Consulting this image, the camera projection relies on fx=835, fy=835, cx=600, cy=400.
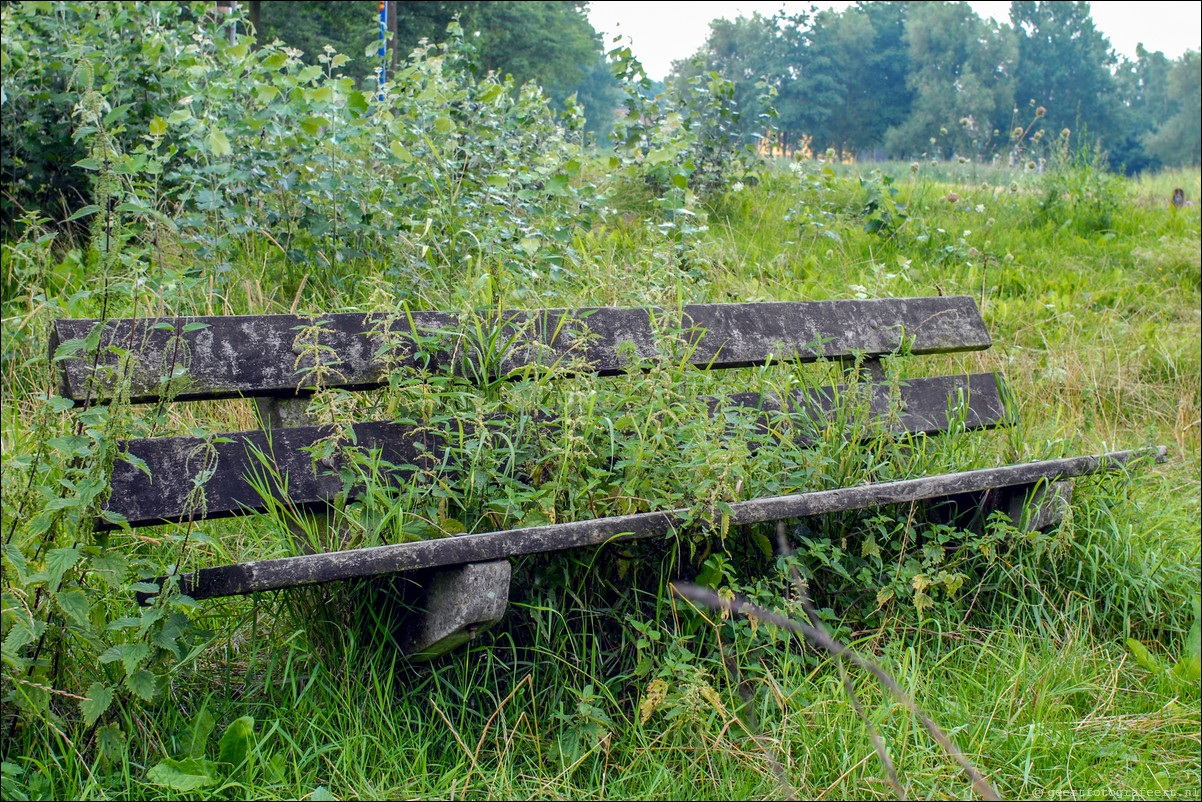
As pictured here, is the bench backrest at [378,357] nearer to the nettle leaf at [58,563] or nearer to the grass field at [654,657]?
the grass field at [654,657]

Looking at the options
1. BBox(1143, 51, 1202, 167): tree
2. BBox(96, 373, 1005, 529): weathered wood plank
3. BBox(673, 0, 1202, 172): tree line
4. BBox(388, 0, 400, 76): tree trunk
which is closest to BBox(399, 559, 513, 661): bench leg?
BBox(96, 373, 1005, 529): weathered wood plank

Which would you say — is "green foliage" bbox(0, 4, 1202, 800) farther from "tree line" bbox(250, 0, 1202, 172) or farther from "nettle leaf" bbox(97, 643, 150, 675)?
"tree line" bbox(250, 0, 1202, 172)

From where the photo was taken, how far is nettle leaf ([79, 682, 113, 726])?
1.58m

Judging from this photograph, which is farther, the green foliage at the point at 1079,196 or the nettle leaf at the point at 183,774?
the green foliage at the point at 1079,196

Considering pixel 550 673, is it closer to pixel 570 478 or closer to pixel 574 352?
pixel 570 478

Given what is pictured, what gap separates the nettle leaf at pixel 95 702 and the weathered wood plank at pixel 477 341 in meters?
0.61

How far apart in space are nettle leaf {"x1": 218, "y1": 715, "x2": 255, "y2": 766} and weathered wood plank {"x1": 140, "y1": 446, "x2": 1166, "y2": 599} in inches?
12.0

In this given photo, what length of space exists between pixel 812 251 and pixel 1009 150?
4.81 m

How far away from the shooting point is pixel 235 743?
1.75 meters

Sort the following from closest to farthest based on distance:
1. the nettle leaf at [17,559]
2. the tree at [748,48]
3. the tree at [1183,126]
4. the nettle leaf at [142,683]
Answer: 1. the nettle leaf at [17,559]
2. the nettle leaf at [142,683]
3. the tree at [1183,126]
4. the tree at [748,48]

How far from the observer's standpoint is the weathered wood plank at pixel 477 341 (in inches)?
75.3

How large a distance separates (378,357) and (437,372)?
0.64 feet

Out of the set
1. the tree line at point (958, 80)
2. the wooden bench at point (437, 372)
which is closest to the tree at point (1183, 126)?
the tree line at point (958, 80)

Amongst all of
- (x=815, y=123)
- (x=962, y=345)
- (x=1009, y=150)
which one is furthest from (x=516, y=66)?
(x=815, y=123)
